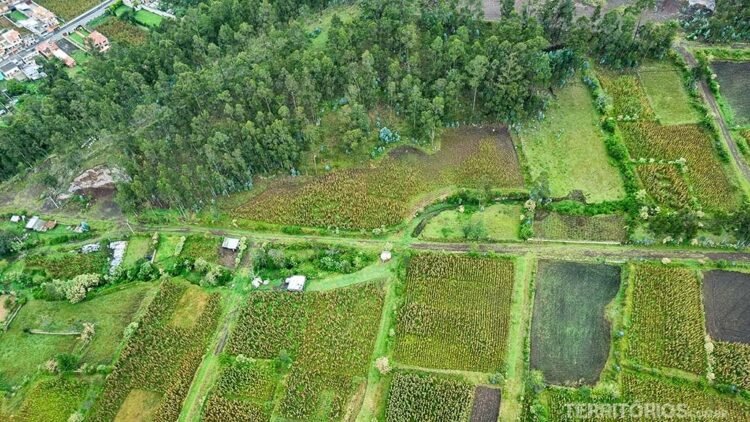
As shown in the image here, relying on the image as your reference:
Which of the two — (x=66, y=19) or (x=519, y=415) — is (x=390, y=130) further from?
(x=66, y=19)

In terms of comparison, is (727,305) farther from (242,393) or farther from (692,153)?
(242,393)

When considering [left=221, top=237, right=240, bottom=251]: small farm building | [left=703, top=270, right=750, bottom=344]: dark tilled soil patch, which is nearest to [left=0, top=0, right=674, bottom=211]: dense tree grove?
[left=221, top=237, right=240, bottom=251]: small farm building

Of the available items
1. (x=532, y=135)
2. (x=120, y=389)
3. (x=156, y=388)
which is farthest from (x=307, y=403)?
(x=532, y=135)

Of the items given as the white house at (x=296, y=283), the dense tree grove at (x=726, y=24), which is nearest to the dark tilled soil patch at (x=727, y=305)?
the white house at (x=296, y=283)

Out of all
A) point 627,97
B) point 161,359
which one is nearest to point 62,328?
point 161,359

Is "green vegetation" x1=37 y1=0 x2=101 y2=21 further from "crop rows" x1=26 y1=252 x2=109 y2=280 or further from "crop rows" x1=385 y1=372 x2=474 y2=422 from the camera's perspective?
"crop rows" x1=385 y1=372 x2=474 y2=422

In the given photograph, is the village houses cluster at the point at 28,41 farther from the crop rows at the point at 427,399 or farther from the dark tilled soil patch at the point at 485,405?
the dark tilled soil patch at the point at 485,405
